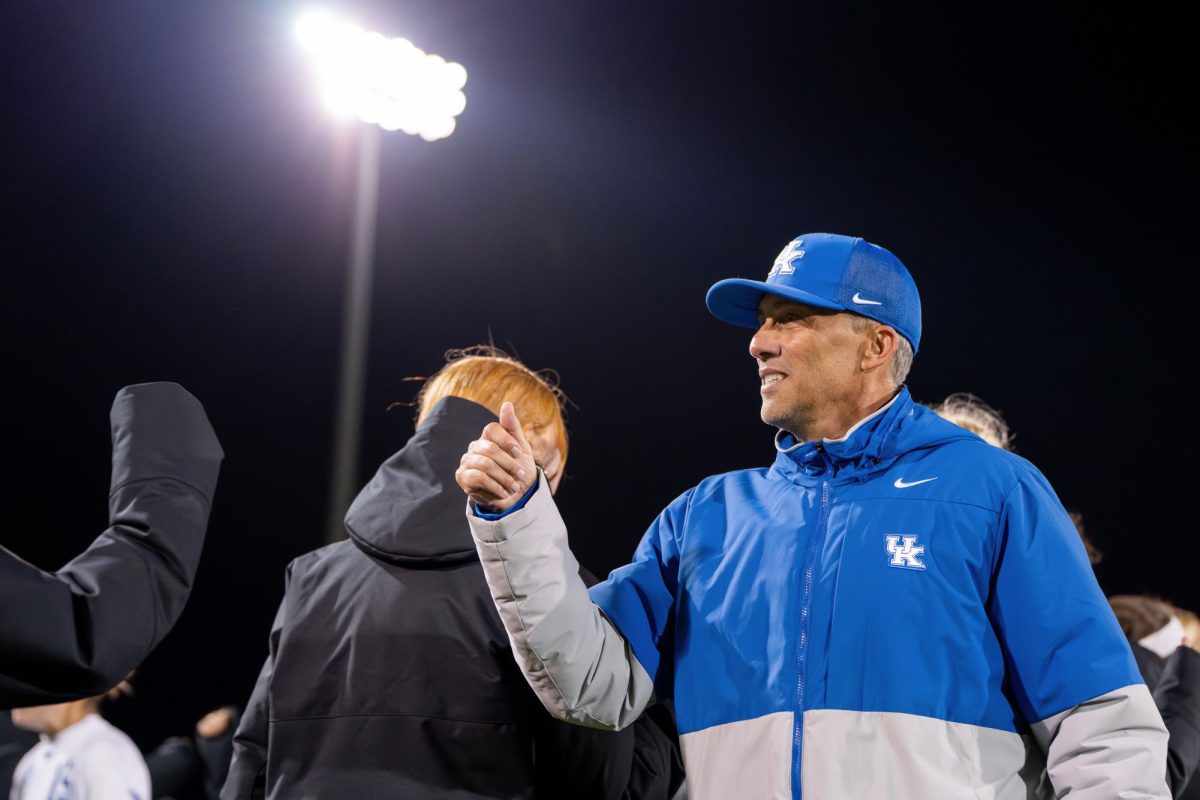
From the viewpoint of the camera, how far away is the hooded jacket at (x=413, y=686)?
6.06 ft

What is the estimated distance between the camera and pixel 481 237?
28.3ft

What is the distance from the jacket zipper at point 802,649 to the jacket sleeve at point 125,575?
85 cm

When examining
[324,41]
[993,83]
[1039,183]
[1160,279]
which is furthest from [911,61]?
[324,41]

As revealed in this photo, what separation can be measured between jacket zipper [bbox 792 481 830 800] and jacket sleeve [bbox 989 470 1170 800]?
0.85 feet

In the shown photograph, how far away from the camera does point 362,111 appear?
714 centimetres

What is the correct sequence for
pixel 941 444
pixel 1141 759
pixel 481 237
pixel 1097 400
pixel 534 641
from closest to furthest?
pixel 1141 759 → pixel 534 641 → pixel 941 444 → pixel 1097 400 → pixel 481 237

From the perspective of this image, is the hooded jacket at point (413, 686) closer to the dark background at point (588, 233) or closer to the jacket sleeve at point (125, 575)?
the jacket sleeve at point (125, 575)

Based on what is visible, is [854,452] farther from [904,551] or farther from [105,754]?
[105,754]

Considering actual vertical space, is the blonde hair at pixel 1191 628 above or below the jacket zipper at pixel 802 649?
below

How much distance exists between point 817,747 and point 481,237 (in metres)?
7.33

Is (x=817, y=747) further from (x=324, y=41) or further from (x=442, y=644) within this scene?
(x=324, y=41)

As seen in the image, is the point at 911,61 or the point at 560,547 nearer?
the point at 560,547

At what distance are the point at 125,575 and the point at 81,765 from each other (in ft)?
6.93

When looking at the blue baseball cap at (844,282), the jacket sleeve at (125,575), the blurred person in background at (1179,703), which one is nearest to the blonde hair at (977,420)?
the blurred person in background at (1179,703)
